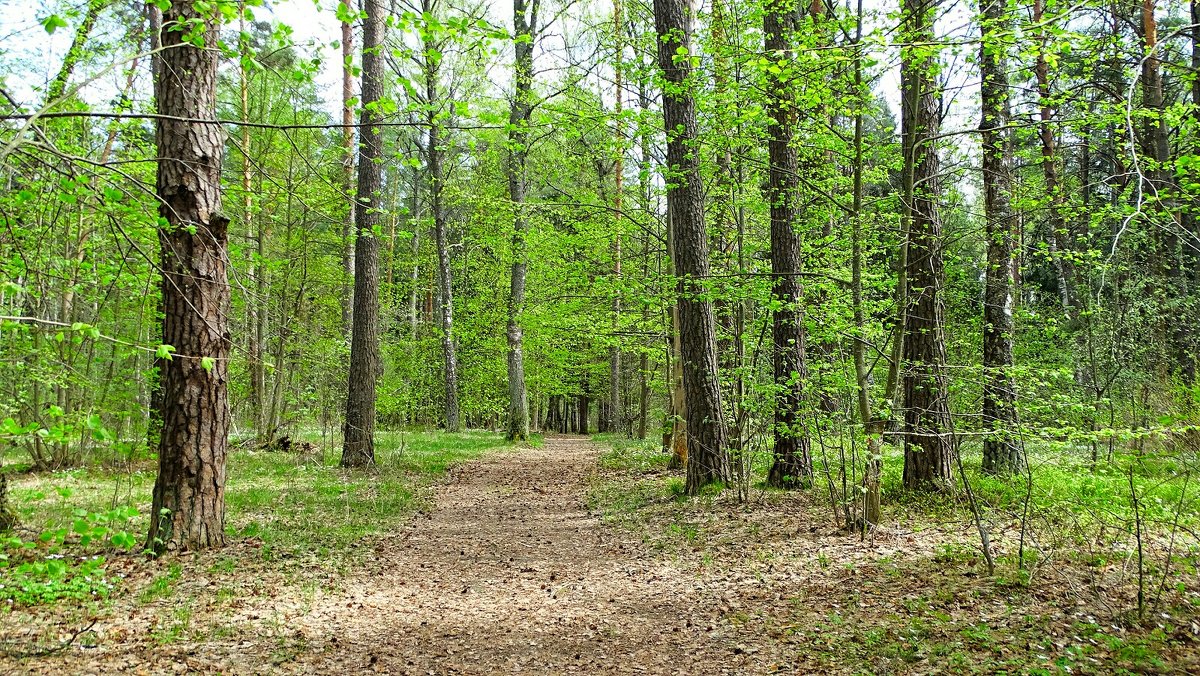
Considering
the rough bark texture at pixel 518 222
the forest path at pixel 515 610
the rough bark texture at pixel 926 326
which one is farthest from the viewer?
the rough bark texture at pixel 518 222

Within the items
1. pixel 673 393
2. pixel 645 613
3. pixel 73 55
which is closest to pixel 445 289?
pixel 673 393

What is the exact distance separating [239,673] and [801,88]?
7252 millimetres

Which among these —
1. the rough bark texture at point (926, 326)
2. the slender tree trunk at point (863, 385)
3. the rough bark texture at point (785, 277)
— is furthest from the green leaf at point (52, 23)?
the rough bark texture at point (926, 326)

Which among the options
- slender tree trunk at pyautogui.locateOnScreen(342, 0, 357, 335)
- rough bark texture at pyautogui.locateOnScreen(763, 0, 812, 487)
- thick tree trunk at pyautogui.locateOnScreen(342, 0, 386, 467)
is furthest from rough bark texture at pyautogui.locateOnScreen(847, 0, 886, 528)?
thick tree trunk at pyautogui.locateOnScreen(342, 0, 386, 467)

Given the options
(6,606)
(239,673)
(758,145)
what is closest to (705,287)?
(758,145)

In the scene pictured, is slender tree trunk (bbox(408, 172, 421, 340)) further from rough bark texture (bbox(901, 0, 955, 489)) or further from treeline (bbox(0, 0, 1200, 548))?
rough bark texture (bbox(901, 0, 955, 489))

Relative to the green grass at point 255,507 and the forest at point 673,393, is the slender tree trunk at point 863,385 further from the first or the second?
the green grass at point 255,507

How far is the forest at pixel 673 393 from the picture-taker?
414 centimetres

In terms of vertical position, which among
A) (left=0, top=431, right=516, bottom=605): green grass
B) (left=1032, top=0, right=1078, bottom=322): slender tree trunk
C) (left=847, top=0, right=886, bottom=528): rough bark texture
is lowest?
(left=0, top=431, right=516, bottom=605): green grass

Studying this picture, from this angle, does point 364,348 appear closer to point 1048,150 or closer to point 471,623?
point 471,623

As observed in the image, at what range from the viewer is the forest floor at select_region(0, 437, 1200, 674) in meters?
3.93

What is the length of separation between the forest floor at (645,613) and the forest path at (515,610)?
21 millimetres

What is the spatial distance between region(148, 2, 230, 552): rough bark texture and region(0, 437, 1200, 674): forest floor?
54 cm

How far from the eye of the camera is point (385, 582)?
6.00 meters
